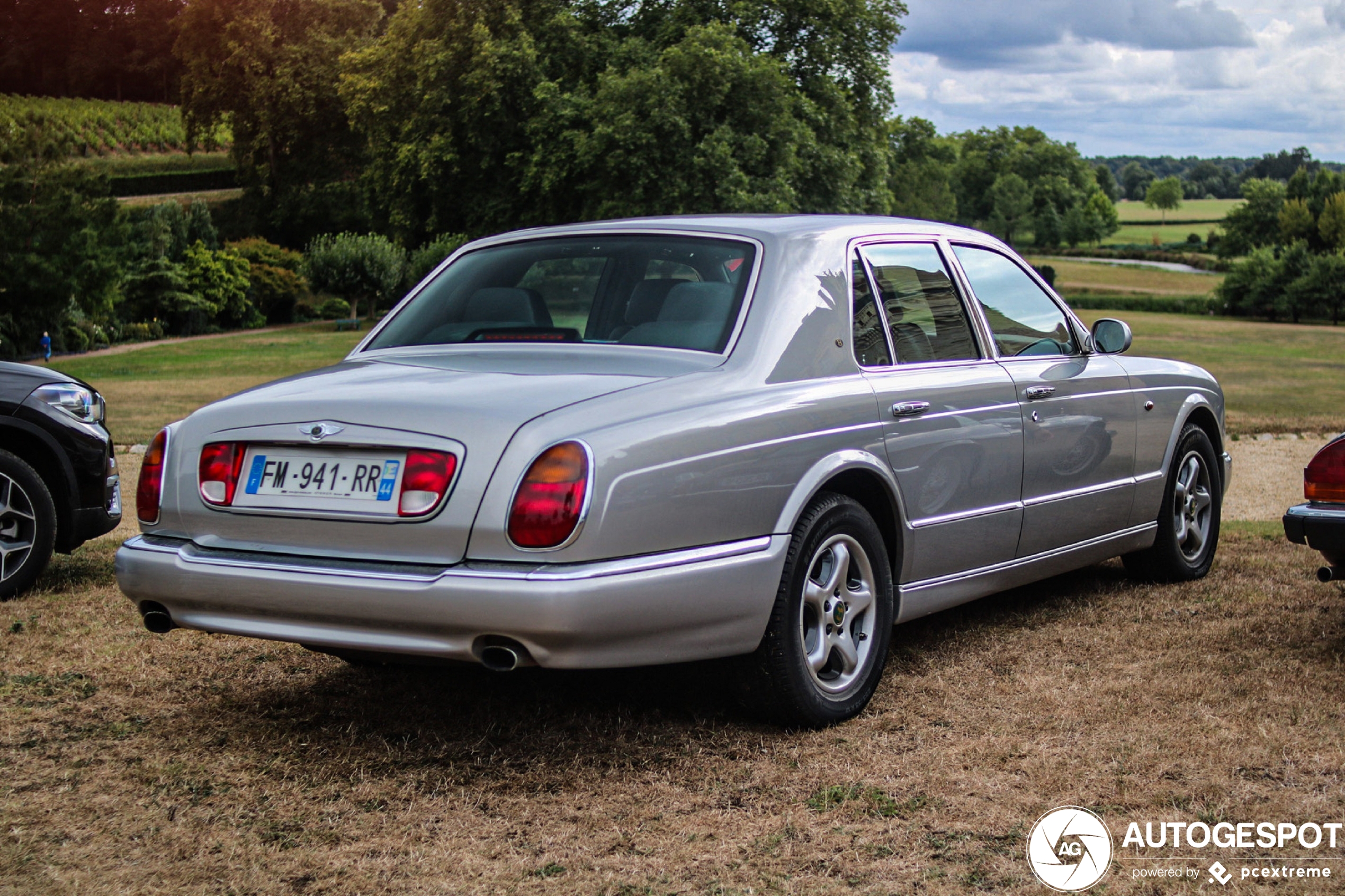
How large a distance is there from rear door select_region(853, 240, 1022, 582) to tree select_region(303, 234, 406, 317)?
49139mm

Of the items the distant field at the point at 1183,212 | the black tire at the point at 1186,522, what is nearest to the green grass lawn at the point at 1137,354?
the black tire at the point at 1186,522

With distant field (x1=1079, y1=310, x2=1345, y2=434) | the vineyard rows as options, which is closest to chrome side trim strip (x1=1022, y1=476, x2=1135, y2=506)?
distant field (x1=1079, y1=310, x2=1345, y2=434)

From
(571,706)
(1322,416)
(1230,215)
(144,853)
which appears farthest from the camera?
(1230,215)

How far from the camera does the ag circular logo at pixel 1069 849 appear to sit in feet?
10.3

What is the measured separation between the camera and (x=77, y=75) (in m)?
67.7

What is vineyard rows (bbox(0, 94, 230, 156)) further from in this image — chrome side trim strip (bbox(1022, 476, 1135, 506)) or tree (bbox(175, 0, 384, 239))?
chrome side trim strip (bbox(1022, 476, 1135, 506))

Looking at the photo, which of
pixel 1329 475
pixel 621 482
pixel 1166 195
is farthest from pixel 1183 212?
pixel 621 482

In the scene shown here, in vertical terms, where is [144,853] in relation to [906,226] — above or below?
below

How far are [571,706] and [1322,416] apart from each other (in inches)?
681

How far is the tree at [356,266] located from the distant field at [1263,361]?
2700 centimetres

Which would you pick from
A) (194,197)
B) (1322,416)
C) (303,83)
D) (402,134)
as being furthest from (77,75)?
(1322,416)

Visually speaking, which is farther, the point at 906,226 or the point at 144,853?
the point at 906,226

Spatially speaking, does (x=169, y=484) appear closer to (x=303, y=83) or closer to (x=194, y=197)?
(x=303, y=83)

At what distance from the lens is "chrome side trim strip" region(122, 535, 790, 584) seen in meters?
3.52
